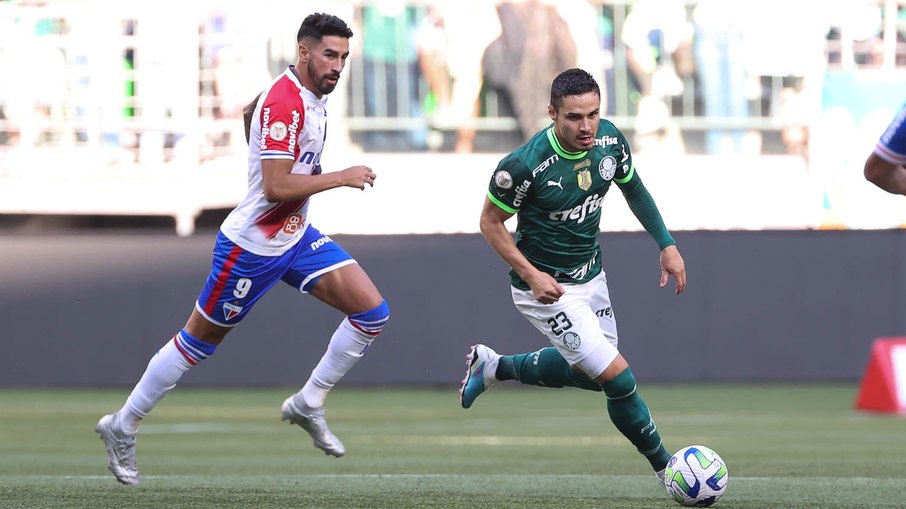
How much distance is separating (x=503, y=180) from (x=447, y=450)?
4320 millimetres

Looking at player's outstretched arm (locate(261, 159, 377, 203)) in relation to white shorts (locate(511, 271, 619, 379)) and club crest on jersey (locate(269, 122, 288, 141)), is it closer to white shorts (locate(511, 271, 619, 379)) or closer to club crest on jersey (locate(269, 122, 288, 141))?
club crest on jersey (locate(269, 122, 288, 141))

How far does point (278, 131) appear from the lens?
7422mm

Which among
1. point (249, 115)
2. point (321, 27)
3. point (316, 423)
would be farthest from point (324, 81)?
point (316, 423)

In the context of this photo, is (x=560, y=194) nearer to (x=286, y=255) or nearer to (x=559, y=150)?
(x=559, y=150)

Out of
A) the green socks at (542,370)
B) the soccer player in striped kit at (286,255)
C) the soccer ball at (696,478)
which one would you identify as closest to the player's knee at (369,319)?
the soccer player in striped kit at (286,255)

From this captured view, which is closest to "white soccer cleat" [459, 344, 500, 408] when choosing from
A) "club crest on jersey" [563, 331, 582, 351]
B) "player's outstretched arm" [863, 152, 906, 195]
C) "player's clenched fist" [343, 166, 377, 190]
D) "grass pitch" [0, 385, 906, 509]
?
"grass pitch" [0, 385, 906, 509]

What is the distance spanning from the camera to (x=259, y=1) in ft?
68.4

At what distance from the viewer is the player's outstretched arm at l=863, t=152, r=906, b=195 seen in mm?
5730

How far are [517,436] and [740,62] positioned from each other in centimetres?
1036

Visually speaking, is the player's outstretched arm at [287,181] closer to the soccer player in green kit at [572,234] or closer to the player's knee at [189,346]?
the soccer player in green kit at [572,234]

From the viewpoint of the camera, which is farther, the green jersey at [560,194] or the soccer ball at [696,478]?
the green jersey at [560,194]

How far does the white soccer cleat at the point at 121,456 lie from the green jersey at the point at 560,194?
2.16 metres

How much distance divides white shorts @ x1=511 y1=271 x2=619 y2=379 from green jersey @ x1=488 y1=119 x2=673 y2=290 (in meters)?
0.07

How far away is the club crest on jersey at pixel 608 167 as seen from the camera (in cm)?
754
